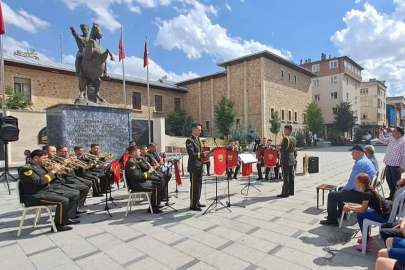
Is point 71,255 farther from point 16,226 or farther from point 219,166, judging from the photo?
point 219,166

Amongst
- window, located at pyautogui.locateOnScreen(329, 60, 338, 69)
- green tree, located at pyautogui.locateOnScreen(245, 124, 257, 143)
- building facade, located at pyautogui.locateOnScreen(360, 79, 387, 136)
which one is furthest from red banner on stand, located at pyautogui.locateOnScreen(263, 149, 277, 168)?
building facade, located at pyautogui.locateOnScreen(360, 79, 387, 136)

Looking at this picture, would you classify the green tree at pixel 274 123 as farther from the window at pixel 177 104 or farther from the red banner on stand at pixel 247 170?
the red banner on stand at pixel 247 170

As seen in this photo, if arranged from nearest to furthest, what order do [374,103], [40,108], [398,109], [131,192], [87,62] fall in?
[131,192], [87,62], [40,108], [374,103], [398,109]

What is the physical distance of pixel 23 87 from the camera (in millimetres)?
21062

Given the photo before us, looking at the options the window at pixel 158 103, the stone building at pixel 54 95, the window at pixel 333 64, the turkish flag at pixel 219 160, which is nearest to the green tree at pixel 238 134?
the stone building at pixel 54 95

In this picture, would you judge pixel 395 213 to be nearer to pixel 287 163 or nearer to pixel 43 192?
pixel 287 163

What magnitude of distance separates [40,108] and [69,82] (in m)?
3.82

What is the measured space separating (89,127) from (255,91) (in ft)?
75.6

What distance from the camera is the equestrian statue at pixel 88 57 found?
32.0 feet

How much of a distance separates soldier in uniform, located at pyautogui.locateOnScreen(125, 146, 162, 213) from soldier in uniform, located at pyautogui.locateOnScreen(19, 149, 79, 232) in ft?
3.48

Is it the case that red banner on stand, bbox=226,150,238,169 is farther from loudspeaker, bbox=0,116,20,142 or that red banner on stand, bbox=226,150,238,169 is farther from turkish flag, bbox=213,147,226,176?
loudspeaker, bbox=0,116,20,142

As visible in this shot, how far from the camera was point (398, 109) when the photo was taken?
Answer: 257 ft

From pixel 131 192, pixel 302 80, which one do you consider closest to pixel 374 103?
pixel 302 80

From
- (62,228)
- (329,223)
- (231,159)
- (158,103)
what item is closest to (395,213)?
(329,223)
